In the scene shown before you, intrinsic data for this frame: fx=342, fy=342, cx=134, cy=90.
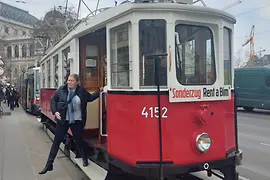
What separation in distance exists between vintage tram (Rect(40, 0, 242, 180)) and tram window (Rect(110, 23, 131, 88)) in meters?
0.01

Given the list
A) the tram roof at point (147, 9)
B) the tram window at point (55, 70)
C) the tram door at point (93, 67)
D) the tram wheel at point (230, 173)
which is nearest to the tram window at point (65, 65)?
the tram door at point (93, 67)

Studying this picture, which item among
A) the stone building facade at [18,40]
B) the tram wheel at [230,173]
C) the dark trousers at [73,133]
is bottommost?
the tram wheel at [230,173]

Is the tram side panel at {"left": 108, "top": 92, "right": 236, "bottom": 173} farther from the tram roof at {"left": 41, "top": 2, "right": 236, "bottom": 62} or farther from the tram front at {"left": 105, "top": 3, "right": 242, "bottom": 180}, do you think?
the tram roof at {"left": 41, "top": 2, "right": 236, "bottom": 62}

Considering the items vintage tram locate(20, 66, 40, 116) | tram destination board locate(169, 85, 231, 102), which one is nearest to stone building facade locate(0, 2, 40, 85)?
vintage tram locate(20, 66, 40, 116)

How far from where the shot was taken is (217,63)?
4836 mm

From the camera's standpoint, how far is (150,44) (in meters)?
4.51

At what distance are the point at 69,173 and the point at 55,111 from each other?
1.44m

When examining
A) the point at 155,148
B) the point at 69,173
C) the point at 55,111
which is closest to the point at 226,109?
the point at 155,148

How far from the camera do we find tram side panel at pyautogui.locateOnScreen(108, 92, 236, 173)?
4387mm

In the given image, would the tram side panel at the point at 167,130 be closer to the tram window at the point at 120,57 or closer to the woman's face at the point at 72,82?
the tram window at the point at 120,57

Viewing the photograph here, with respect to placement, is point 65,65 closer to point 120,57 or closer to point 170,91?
point 120,57

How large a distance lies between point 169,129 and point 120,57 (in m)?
1.26

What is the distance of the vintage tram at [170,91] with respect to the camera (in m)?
4.41

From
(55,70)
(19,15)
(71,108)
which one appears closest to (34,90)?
(55,70)
